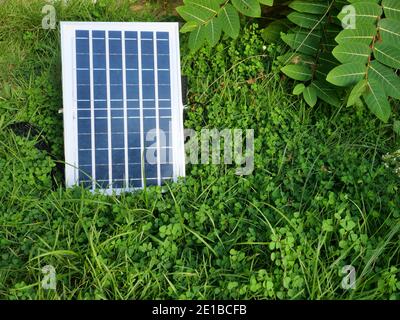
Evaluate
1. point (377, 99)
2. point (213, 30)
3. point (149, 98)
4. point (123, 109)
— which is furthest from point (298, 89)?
point (123, 109)

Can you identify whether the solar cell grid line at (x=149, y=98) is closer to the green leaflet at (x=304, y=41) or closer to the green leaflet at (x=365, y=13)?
the green leaflet at (x=304, y=41)

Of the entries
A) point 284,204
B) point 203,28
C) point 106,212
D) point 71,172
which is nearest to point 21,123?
point 71,172

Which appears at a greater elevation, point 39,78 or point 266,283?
point 39,78

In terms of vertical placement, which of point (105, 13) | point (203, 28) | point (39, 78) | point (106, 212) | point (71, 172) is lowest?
point (106, 212)

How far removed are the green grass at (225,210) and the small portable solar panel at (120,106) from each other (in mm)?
141

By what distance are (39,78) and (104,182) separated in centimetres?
102

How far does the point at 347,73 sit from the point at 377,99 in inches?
8.6

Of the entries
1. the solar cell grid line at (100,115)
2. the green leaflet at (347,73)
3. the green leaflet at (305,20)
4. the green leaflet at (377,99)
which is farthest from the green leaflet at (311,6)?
the solar cell grid line at (100,115)

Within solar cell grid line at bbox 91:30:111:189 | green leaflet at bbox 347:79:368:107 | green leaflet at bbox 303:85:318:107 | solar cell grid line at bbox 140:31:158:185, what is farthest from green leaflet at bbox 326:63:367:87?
solar cell grid line at bbox 91:30:111:189

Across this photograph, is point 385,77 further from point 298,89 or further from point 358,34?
point 298,89

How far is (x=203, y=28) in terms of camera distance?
3221mm

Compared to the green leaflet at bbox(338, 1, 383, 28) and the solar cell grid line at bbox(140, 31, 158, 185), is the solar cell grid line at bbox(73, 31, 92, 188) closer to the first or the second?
the solar cell grid line at bbox(140, 31, 158, 185)

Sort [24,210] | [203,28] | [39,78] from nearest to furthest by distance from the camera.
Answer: [24,210] < [203,28] < [39,78]

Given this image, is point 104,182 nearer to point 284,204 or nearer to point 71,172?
point 71,172
